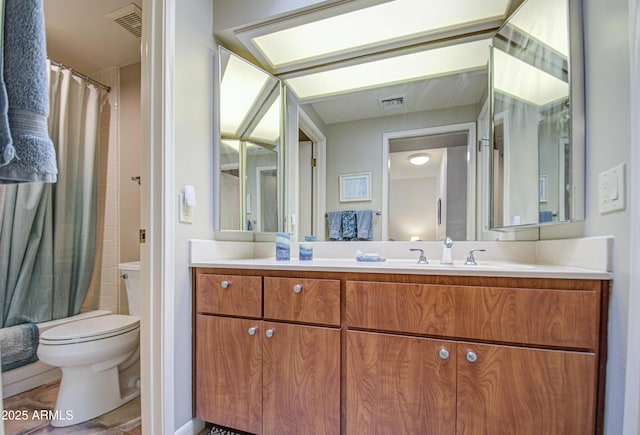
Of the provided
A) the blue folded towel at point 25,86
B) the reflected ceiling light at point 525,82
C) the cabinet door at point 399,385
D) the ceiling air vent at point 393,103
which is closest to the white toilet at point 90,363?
the blue folded towel at point 25,86

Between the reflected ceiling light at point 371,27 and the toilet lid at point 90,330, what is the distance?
5.93 ft

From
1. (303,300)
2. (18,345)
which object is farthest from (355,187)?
(18,345)

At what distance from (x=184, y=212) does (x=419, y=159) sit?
1.28 m

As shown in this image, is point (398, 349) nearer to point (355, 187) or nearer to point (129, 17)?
point (355, 187)

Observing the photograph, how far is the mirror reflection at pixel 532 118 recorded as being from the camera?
39.6 inches

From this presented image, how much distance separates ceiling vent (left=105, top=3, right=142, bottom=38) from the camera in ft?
5.60

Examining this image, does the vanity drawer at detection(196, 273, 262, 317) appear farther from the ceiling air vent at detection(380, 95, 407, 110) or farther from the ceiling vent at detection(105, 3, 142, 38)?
the ceiling vent at detection(105, 3, 142, 38)

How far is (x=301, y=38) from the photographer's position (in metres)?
1.53

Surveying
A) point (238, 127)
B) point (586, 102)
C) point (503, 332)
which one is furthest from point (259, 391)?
point (586, 102)

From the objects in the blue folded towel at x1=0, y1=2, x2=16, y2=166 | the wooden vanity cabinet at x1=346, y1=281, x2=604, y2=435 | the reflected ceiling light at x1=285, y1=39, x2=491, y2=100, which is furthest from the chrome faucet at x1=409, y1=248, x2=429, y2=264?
the blue folded towel at x1=0, y1=2, x2=16, y2=166

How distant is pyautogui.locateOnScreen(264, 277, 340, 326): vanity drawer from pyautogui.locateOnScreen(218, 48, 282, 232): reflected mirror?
559 mm

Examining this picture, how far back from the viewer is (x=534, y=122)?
3.80ft

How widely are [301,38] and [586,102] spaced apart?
4.38 feet

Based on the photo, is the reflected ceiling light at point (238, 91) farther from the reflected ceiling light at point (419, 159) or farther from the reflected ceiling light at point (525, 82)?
the reflected ceiling light at point (525, 82)
